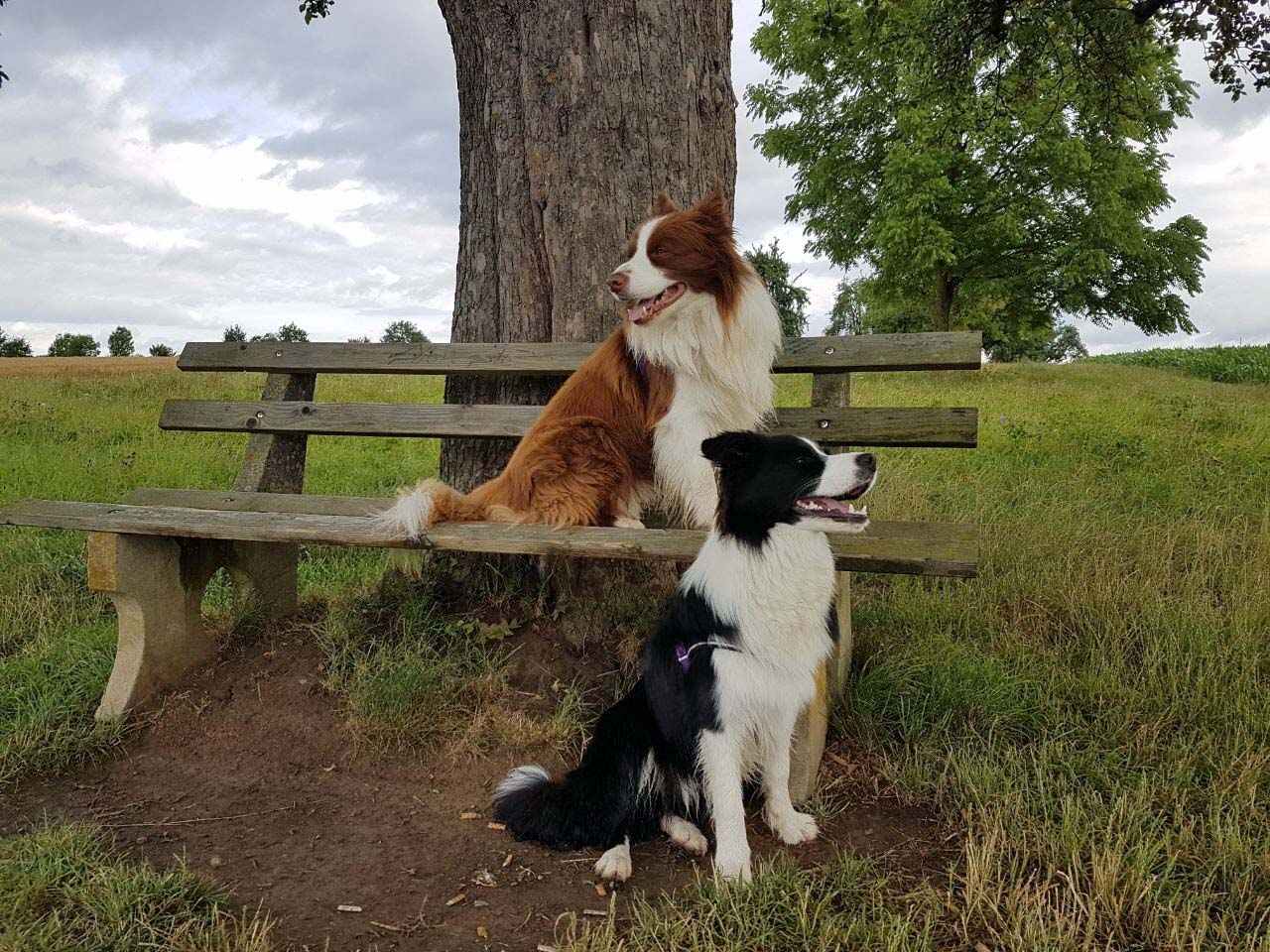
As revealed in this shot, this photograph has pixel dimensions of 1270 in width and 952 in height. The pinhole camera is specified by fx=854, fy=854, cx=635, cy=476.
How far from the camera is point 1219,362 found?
20.7 metres

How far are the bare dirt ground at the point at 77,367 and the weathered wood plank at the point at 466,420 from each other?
1024 centimetres

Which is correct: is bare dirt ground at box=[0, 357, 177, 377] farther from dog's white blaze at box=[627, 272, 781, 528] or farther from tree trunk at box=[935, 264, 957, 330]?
tree trunk at box=[935, 264, 957, 330]

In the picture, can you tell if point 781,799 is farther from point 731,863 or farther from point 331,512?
point 331,512

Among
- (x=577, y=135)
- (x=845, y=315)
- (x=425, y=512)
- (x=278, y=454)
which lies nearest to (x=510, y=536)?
(x=425, y=512)

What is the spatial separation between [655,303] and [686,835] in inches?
70.0

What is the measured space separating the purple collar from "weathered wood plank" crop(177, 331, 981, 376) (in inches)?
59.9

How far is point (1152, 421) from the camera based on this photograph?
9992 mm

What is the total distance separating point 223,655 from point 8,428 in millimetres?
7038

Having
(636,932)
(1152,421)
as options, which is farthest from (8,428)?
(1152,421)

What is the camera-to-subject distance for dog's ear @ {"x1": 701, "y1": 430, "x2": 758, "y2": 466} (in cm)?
232

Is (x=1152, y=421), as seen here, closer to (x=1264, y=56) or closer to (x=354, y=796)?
(x=1264, y=56)

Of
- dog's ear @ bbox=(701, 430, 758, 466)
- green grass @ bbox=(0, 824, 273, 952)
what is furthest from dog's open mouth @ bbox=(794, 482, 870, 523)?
green grass @ bbox=(0, 824, 273, 952)

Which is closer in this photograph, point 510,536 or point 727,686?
point 727,686

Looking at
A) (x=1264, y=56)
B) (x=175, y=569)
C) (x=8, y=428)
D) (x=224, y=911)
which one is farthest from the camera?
(x=8, y=428)
